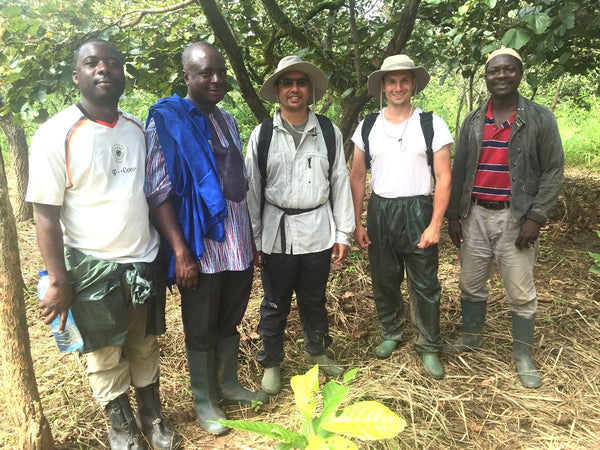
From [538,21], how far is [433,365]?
2277 millimetres

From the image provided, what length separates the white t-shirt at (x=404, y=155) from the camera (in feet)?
8.89

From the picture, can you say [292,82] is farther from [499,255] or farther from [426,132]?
[499,255]

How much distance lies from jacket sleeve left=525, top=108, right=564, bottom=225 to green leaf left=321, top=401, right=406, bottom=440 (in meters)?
1.71

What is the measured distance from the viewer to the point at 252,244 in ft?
8.53

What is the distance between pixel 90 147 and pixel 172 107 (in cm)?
46

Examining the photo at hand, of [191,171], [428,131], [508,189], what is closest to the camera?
[191,171]

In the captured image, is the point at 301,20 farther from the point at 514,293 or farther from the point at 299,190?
the point at 514,293

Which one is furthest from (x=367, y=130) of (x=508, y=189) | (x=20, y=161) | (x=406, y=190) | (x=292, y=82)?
(x=20, y=161)

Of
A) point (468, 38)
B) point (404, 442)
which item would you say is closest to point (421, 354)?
point (404, 442)

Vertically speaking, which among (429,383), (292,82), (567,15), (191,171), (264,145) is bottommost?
(429,383)

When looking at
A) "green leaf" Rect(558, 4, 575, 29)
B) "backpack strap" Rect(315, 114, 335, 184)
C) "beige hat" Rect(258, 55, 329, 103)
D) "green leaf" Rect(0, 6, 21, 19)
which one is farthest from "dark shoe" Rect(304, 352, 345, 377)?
"green leaf" Rect(0, 6, 21, 19)

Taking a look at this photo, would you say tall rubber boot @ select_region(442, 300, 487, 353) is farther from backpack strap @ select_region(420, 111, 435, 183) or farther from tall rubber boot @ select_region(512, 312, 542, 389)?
backpack strap @ select_region(420, 111, 435, 183)

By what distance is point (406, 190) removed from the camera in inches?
110

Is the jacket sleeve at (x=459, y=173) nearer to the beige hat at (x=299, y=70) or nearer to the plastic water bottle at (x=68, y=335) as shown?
the beige hat at (x=299, y=70)
